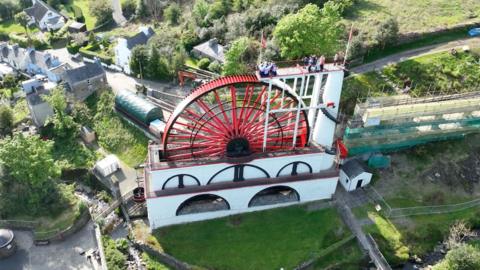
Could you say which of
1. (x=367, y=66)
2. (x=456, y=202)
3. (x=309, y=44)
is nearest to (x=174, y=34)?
(x=309, y=44)

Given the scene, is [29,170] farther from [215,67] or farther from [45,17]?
[45,17]

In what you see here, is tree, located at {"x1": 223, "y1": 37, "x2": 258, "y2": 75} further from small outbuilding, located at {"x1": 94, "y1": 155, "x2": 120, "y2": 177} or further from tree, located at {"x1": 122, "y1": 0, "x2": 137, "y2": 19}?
tree, located at {"x1": 122, "y1": 0, "x2": 137, "y2": 19}

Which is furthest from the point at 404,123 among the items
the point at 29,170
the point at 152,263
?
the point at 29,170

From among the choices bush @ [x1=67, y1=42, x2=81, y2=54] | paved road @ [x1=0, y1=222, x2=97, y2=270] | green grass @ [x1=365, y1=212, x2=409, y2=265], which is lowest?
paved road @ [x1=0, y1=222, x2=97, y2=270]

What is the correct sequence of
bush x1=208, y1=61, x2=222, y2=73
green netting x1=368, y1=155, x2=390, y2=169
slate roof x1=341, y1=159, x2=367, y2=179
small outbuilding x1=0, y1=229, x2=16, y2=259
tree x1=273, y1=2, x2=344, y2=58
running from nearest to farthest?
1. small outbuilding x1=0, y1=229, x2=16, y2=259
2. slate roof x1=341, y1=159, x2=367, y2=179
3. green netting x1=368, y1=155, x2=390, y2=169
4. tree x1=273, y1=2, x2=344, y2=58
5. bush x1=208, y1=61, x2=222, y2=73

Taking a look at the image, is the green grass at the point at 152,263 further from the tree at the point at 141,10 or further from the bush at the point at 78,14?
the bush at the point at 78,14

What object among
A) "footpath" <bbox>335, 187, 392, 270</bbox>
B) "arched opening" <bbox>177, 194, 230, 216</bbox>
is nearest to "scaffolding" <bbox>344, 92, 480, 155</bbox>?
"footpath" <bbox>335, 187, 392, 270</bbox>
